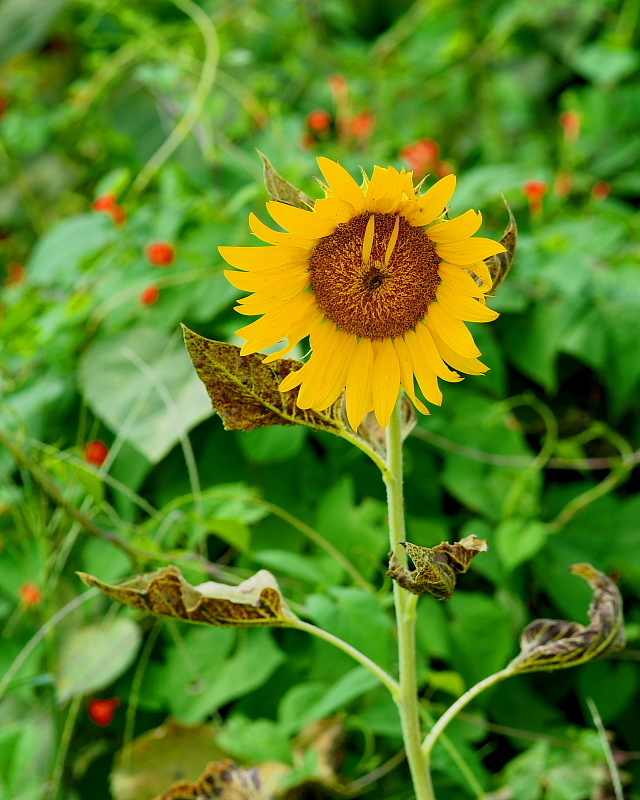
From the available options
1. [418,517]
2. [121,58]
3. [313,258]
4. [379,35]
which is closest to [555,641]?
[313,258]

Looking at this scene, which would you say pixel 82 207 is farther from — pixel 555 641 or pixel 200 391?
pixel 555 641

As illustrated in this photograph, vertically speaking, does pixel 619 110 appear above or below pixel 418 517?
above

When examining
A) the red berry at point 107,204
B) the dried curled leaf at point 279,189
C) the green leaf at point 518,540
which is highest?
the dried curled leaf at point 279,189

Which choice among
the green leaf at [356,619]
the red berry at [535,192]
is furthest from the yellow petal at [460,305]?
the red berry at [535,192]

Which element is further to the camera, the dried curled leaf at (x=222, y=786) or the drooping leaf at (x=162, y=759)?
the drooping leaf at (x=162, y=759)

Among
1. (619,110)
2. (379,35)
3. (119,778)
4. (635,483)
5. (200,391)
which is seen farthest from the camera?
(379,35)

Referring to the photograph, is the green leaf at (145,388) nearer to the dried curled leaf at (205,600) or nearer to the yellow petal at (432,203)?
the dried curled leaf at (205,600)
